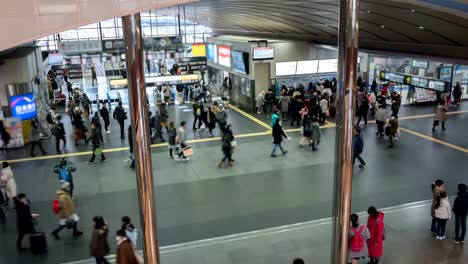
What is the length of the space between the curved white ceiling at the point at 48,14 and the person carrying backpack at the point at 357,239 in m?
5.01

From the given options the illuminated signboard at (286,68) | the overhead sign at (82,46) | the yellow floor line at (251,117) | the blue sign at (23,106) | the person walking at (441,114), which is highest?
the overhead sign at (82,46)

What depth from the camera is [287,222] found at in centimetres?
867

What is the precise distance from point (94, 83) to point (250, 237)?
26092 mm

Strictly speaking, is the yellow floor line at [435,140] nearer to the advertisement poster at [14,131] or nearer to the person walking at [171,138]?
the person walking at [171,138]

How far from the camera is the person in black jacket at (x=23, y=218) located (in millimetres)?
7598

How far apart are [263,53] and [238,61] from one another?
6.52 feet

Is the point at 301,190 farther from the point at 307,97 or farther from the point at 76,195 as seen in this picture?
the point at 307,97

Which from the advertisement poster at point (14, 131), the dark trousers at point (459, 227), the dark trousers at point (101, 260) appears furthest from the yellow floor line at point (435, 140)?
the advertisement poster at point (14, 131)

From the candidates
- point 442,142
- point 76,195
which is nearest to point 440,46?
point 442,142

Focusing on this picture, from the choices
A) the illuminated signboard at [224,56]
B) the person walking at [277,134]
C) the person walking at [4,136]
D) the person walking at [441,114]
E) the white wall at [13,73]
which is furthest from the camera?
the illuminated signboard at [224,56]

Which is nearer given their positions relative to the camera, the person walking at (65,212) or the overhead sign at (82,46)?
the person walking at (65,212)

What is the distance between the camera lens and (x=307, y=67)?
68.4 feet

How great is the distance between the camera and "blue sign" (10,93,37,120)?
51.6ft

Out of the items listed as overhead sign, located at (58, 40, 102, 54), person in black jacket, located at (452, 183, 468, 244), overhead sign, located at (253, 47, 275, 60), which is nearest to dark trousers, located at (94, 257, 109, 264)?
person in black jacket, located at (452, 183, 468, 244)
